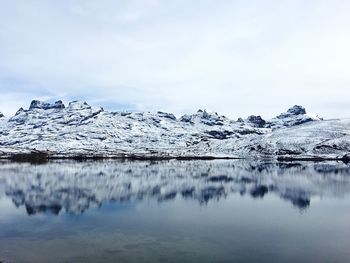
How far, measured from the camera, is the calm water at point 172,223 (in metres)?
31.4

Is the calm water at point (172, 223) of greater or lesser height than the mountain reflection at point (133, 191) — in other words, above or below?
below

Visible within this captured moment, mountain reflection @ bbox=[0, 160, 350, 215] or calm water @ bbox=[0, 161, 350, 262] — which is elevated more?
mountain reflection @ bbox=[0, 160, 350, 215]

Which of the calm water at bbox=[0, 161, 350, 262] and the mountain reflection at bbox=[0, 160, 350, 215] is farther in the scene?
the mountain reflection at bbox=[0, 160, 350, 215]

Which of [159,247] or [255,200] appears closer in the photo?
[159,247]

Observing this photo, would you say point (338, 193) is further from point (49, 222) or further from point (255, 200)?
point (49, 222)

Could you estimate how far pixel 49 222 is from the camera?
145ft

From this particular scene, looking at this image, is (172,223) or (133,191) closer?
(172,223)

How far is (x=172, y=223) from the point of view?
44188 mm

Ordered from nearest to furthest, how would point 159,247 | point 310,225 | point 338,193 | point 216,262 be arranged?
point 216,262 < point 159,247 < point 310,225 < point 338,193

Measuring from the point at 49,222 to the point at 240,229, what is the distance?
2010 centimetres

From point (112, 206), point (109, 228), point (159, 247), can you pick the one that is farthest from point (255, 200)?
point (159, 247)

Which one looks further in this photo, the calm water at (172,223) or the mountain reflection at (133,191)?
the mountain reflection at (133,191)

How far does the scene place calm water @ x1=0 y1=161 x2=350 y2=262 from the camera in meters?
31.4

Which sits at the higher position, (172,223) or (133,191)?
(133,191)
